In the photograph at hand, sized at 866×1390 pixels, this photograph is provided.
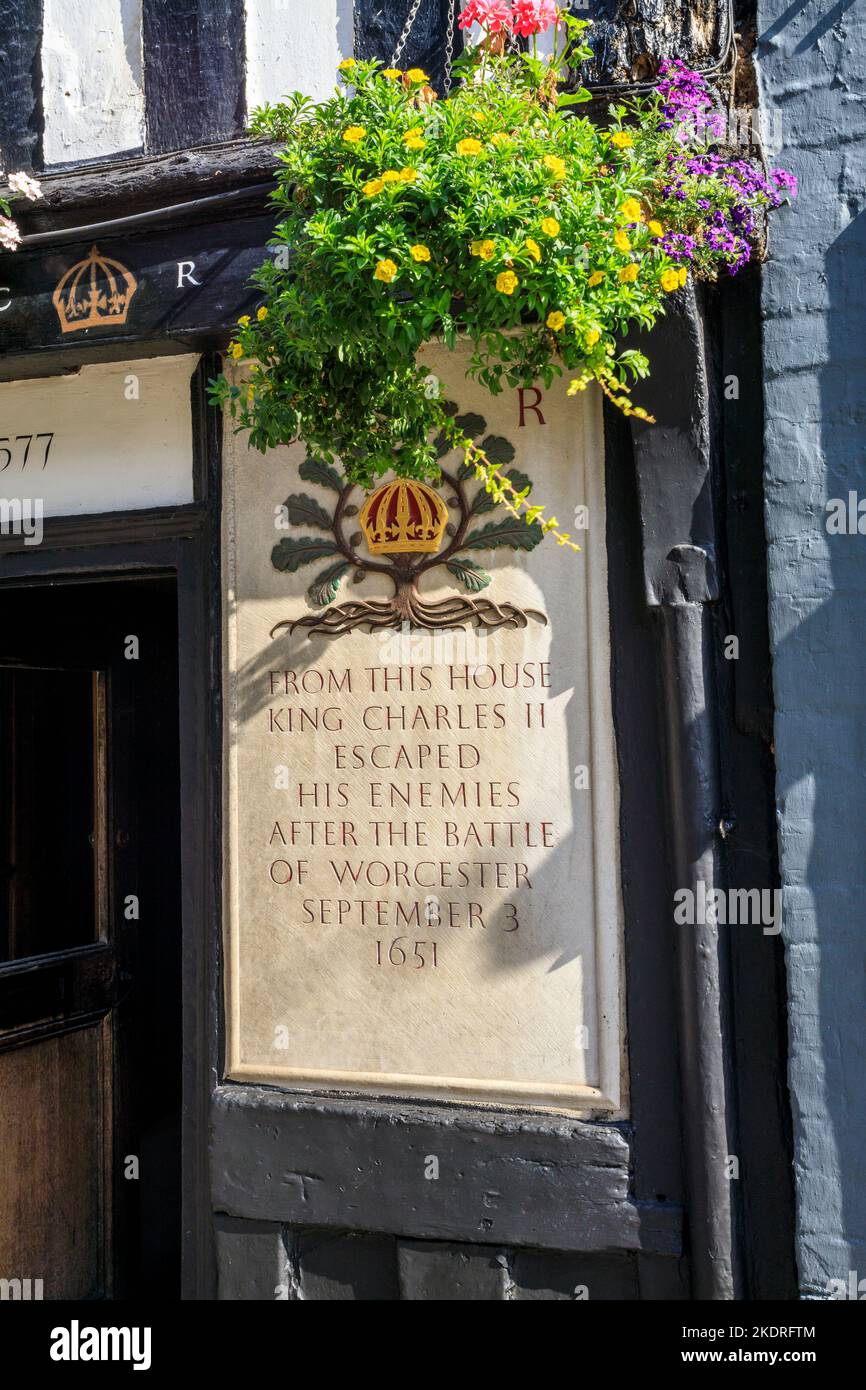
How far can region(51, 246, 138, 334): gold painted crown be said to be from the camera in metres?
3.21

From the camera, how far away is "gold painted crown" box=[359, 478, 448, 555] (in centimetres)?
318

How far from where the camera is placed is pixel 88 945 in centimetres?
448

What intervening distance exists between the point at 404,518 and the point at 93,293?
3.75 ft

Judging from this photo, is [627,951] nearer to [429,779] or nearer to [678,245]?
[429,779]

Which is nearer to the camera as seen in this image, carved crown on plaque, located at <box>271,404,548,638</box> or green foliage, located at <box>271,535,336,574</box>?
carved crown on plaque, located at <box>271,404,548,638</box>

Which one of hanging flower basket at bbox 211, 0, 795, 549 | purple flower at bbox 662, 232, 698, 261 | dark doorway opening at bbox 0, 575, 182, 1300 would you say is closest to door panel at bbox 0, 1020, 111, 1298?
dark doorway opening at bbox 0, 575, 182, 1300

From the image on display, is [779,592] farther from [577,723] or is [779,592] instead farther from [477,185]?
[477,185]

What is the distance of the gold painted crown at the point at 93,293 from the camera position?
10.5ft

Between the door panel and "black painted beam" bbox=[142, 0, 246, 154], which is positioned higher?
"black painted beam" bbox=[142, 0, 246, 154]

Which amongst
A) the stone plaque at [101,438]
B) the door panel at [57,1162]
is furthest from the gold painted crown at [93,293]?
the door panel at [57,1162]

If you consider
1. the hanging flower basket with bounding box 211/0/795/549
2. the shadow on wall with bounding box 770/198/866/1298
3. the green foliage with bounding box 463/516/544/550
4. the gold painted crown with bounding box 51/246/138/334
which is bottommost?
the shadow on wall with bounding box 770/198/866/1298

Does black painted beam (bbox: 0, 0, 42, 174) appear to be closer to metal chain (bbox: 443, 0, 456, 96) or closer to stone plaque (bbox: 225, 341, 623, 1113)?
stone plaque (bbox: 225, 341, 623, 1113)

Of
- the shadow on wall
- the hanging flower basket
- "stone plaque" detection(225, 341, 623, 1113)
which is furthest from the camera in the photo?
"stone plaque" detection(225, 341, 623, 1113)

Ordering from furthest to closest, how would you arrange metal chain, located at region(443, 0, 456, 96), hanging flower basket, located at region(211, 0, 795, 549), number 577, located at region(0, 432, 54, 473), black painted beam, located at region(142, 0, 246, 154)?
number 577, located at region(0, 432, 54, 473) < black painted beam, located at region(142, 0, 246, 154) < metal chain, located at region(443, 0, 456, 96) < hanging flower basket, located at region(211, 0, 795, 549)
